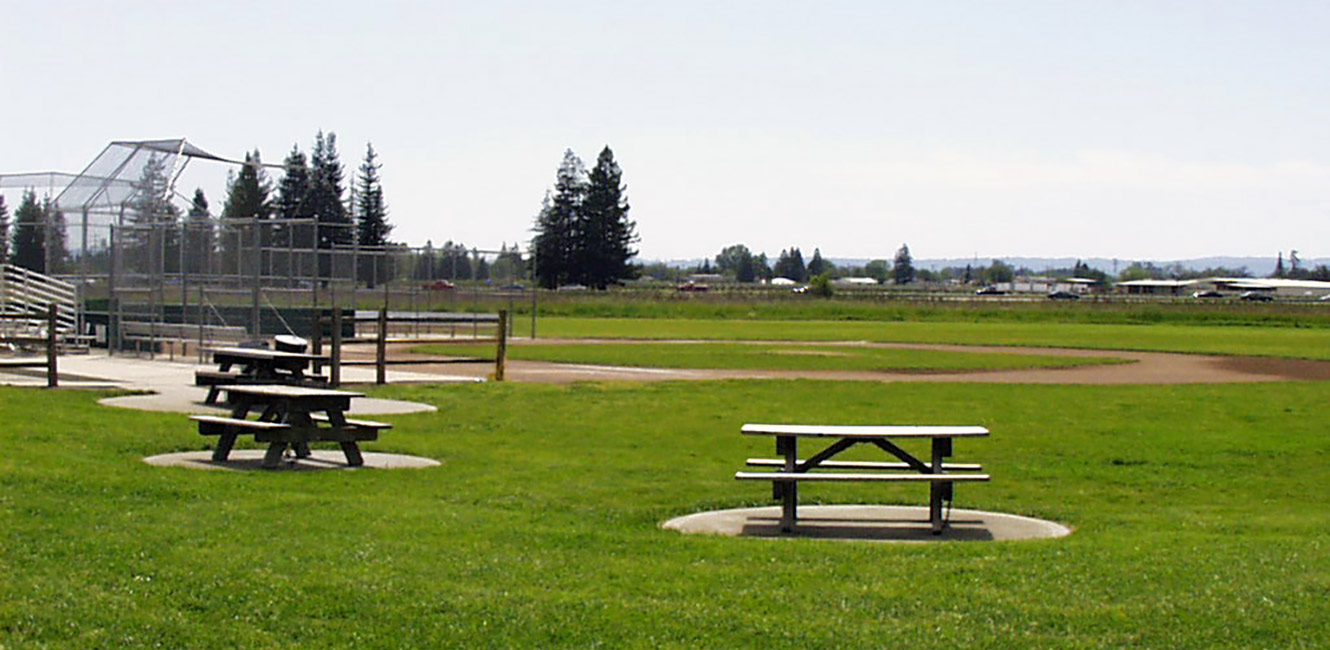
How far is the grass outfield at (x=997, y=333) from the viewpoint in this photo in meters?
49.0

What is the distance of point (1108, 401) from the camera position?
82.3 ft

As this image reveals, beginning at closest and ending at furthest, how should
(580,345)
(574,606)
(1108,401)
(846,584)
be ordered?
(574,606) → (846,584) → (1108,401) → (580,345)

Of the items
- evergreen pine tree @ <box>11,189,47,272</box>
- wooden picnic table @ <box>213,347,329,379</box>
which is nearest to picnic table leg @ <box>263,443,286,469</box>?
wooden picnic table @ <box>213,347,329,379</box>

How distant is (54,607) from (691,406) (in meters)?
15.4

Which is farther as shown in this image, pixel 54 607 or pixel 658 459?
pixel 658 459

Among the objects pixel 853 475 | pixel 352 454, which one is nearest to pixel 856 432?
pixel 853 475

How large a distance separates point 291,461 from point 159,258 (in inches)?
724

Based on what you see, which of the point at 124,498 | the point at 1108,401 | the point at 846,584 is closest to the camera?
the point at 846,584

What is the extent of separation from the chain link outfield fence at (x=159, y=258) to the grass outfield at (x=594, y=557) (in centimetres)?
1468

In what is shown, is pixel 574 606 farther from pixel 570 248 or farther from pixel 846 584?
pixel 570 248

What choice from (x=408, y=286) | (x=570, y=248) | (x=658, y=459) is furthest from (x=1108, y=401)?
(x=570, y=248)

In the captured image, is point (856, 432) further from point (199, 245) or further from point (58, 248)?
point (58, 248)

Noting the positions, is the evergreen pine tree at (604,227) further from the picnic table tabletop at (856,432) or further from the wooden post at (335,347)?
the picnic table tabletop at (856,432)

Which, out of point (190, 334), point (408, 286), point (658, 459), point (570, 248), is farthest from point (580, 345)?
point (570, 248)
